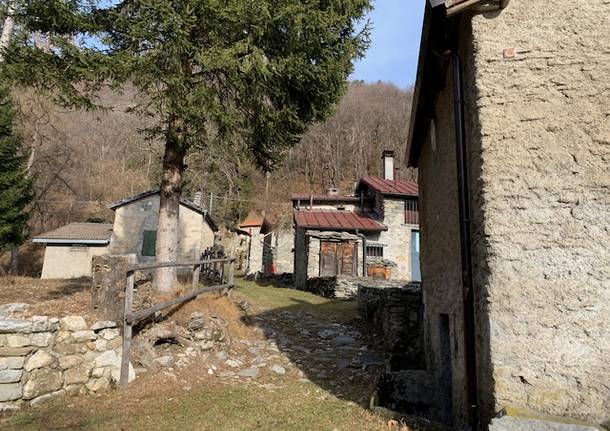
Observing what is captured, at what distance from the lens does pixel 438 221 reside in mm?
5582

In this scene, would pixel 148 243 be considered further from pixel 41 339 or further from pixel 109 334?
pixel 41 339

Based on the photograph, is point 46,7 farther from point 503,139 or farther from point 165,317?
point 503,139

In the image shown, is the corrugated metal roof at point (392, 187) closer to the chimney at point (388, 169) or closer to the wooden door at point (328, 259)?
the chimney at point (388, 169)

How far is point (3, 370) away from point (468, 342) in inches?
195

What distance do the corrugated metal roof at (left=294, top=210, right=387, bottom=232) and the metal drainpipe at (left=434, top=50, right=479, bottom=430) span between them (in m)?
16.3

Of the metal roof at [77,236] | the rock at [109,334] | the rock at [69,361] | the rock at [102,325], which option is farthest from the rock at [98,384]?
the metal roof at [77,236]

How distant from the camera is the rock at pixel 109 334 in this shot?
521 centimetres

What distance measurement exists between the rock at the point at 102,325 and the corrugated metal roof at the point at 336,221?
1497cm

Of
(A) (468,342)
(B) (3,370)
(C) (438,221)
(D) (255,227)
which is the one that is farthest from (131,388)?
(D) (255,227)

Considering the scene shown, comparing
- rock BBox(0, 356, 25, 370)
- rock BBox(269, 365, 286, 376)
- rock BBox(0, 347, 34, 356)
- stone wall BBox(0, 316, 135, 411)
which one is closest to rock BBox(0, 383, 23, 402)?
stone wall BBox(0, 316, 135, 411)

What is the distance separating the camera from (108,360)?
16.9 ft

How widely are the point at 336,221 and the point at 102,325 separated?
1691 cm

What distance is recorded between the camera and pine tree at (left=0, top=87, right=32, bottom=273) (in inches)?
651

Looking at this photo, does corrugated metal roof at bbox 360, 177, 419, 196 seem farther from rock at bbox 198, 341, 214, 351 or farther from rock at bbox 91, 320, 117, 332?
rock at bbox 91, 320, 117, 332
